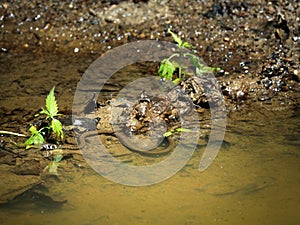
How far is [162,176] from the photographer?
10.6 ft

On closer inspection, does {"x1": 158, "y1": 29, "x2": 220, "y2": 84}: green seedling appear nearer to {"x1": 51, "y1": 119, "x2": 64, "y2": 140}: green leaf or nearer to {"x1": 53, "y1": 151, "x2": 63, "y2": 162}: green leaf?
{"x1": 51, "y1": 119, "x2": 64, "y2": 140}: green leaf

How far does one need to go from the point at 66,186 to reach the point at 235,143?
145cm

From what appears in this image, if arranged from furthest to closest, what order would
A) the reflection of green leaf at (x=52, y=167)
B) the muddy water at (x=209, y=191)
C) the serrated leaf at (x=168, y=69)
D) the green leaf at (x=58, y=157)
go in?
the serrated leaf at (x=168, y=69) → the green leaf at (x=58, y=157) → the reflection of green leaf at (x=52, y=167) → the muddy water at (x=209, y=191)

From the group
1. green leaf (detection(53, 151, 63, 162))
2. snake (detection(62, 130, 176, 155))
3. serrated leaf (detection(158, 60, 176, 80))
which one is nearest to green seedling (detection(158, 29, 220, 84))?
serrated leaf (detection(158, 60, 176, 80))

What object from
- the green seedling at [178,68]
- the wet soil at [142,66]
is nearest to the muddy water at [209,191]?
the wet soil at [142,66]

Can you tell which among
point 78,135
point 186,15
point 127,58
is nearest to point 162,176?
point 78,135

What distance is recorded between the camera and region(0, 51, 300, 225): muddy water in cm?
279

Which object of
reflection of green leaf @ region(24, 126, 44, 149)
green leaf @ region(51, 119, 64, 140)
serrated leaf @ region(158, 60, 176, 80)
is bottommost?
reflection of green leaf @ region(24, 126, 44, 149)

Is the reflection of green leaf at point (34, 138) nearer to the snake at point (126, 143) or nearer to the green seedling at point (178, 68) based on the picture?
the snake at point (126, 143)

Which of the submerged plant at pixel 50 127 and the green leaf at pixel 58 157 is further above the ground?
the submerged plant at pixel 50 127

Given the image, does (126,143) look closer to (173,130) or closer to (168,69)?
(173,130)

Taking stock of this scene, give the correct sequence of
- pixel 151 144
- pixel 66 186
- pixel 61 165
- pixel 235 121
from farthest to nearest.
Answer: pixel 235 121 < pixel 151 144 < pixel 61 165 < pixel 66 186

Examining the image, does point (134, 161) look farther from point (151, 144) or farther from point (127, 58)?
point (127, 58)

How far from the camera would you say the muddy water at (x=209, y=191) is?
2795mm
